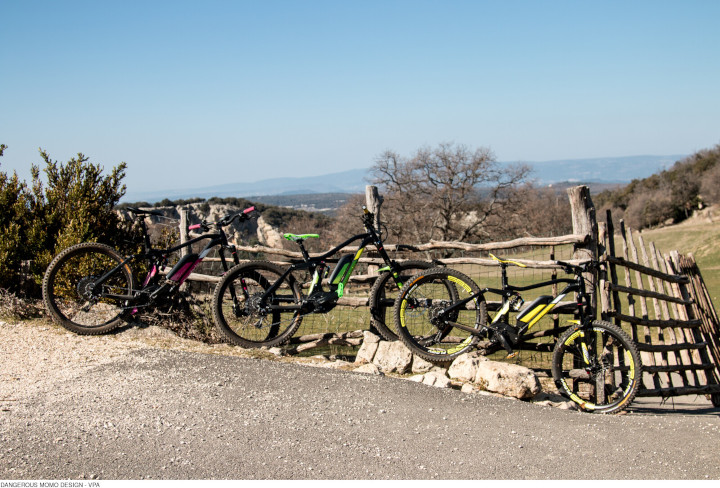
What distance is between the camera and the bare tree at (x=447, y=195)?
117 feet

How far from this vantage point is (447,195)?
37.5m

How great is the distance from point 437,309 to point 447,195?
3193 cm

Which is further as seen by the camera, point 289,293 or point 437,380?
point 289,293

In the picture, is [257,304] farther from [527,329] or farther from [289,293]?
[527,329]

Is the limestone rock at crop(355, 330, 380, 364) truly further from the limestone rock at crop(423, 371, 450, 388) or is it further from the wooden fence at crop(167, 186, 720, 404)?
the limestone rock at crop(423, 371, 450, 388)

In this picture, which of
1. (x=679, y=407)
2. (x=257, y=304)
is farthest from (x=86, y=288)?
(x=679, y=407)

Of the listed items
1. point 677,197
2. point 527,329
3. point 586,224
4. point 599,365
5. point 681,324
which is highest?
point 586,224

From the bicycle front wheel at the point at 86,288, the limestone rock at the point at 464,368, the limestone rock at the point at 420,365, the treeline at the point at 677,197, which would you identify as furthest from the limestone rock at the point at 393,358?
the treeline at the point at 677,197

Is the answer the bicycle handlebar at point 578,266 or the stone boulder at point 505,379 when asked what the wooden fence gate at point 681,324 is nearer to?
the bicycle handlebar at point 578,266

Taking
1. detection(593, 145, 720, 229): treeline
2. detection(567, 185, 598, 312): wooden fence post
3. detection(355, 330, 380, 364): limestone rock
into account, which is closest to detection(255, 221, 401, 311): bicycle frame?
detection(355, 330, 380, 364): limestone rock

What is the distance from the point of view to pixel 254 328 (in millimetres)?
6586

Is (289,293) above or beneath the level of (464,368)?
above

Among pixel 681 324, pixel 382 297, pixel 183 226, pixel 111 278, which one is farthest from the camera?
pixel 183 226
